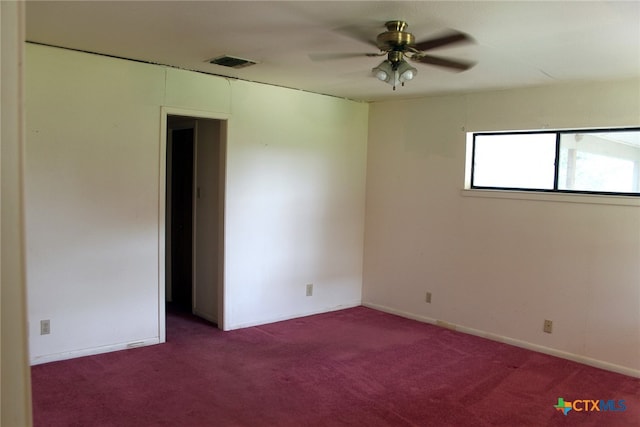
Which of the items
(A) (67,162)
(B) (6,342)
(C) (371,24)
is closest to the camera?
(B) (6,342)

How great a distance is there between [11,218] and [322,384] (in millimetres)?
3216

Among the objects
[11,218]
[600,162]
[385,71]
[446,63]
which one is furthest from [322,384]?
[11,218]

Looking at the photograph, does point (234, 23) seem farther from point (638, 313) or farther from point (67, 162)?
point (638, 313)

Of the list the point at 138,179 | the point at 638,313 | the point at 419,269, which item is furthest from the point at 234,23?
the point at 638,313

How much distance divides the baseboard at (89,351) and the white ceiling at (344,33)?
224 centimetres

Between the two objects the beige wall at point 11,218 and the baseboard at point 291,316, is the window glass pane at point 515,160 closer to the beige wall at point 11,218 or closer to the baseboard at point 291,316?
the baseboard at point 291,316

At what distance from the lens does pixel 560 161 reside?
14.1 ft

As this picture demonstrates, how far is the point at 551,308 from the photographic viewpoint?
431cm

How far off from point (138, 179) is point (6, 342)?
361cm

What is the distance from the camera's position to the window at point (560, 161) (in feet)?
13.1

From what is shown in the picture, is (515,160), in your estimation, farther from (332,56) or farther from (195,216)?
(195,216)

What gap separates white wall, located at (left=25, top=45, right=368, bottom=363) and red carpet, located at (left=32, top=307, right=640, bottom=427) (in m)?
0.40
